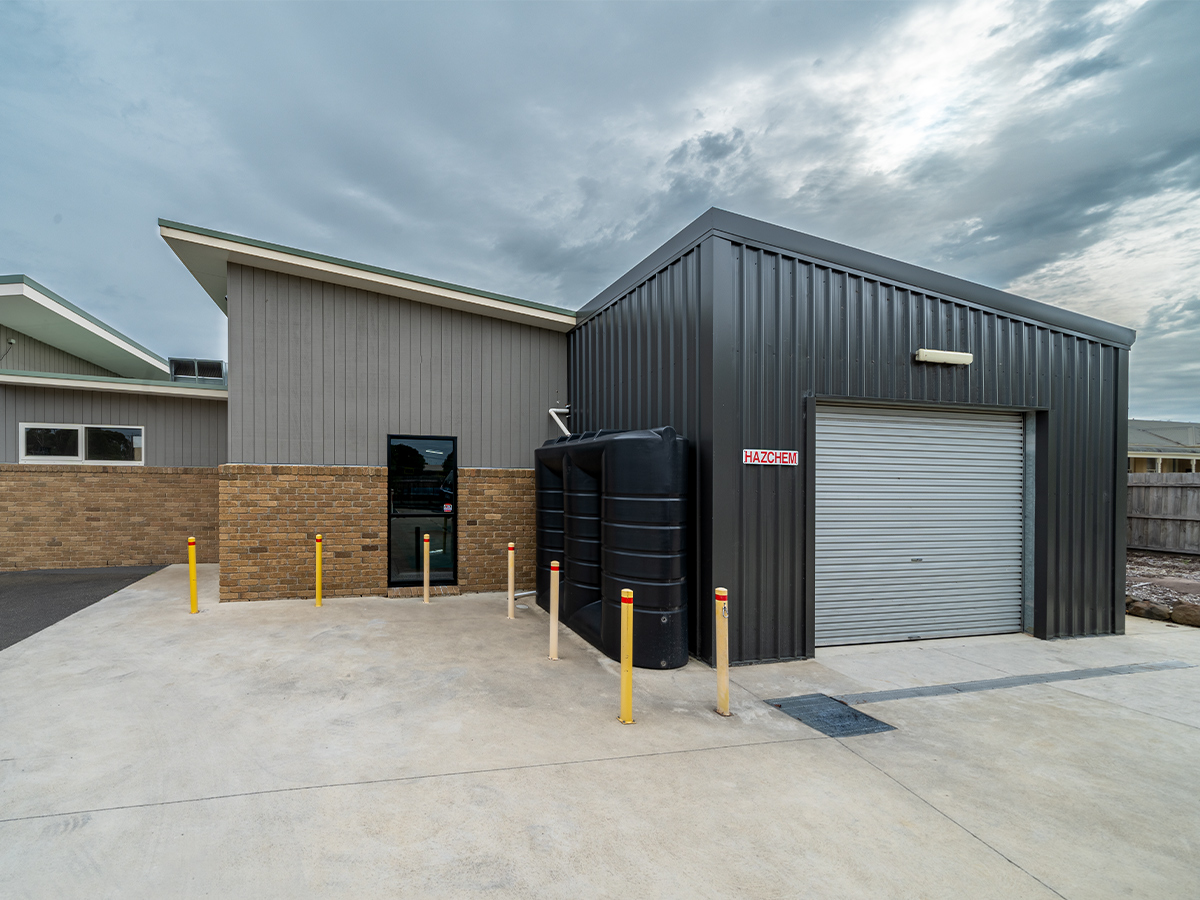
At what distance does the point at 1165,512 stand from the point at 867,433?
963 centimetres

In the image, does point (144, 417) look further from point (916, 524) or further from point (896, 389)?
point (916, 524)

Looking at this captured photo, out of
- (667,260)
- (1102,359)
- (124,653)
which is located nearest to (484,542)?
(124,653)

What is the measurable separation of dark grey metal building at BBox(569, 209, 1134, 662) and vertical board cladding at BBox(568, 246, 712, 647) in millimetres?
35

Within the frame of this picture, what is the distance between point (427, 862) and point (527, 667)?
3205 mm

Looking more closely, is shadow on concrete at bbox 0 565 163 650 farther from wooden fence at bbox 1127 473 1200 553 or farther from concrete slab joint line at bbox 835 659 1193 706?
wooden fence at bbox 1127 473 1200 553

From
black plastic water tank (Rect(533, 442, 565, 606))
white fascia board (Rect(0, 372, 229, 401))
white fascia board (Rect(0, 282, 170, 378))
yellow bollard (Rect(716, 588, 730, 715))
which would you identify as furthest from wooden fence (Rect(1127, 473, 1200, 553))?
white fascia board (Rect(0, 282, 170, 378))

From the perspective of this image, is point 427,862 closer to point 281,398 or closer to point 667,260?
point 667,260

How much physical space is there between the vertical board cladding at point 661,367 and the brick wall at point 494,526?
182cm

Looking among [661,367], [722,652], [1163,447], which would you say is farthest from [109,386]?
[1163,447]

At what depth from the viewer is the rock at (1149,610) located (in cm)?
919

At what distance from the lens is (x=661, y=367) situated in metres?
7.29

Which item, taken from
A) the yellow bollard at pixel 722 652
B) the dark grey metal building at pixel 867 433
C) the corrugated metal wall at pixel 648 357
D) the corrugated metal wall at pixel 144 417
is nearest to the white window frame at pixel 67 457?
the corrugated metal wall at pixel 144 417

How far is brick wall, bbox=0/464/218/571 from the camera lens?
1166 centimetres

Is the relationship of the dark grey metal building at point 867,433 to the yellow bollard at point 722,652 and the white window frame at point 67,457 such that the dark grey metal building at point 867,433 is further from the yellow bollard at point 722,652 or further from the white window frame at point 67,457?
the white window frame at point 67,457
